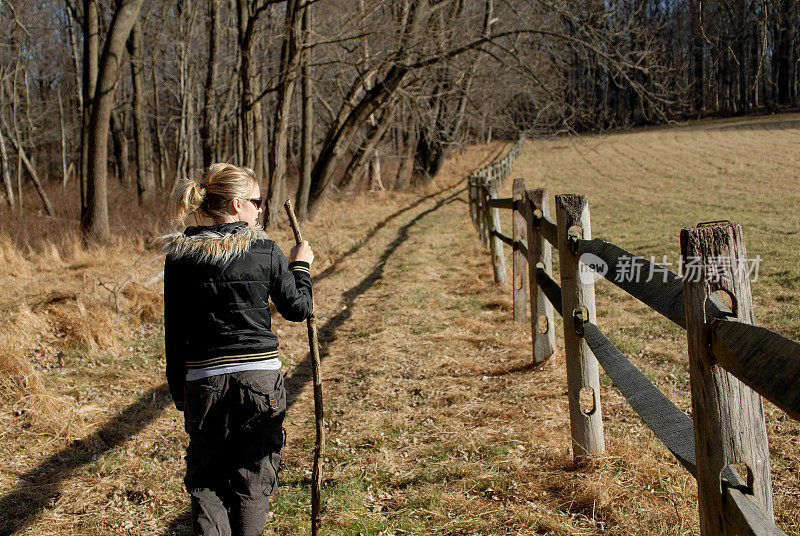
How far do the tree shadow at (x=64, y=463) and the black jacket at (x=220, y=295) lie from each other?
5.11ft

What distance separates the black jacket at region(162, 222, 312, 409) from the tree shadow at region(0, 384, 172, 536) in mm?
1556

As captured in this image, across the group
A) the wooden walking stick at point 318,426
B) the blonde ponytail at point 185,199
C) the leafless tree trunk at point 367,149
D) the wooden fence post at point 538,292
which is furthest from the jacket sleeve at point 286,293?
the leafless tree trunk at point 367,149

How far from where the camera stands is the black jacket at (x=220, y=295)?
104 inches

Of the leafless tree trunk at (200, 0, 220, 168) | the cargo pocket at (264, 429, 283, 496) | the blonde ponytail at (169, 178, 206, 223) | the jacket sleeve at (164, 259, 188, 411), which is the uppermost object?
the leafless tree trunk at (200, 0, 220, 168)

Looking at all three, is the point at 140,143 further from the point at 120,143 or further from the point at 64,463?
the point at 64,463

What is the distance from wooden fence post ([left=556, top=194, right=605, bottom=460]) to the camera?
12.1ft

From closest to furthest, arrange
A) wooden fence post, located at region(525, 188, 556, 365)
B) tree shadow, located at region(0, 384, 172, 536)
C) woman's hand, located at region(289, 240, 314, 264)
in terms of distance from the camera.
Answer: woman's hand, located at region(289, 240, 314, 264)
tree shadow, located at region(0, 384, 172, 536)
wooden fence post, located at region(525, 188, 556, 365)

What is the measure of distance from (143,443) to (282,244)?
7.86 metres

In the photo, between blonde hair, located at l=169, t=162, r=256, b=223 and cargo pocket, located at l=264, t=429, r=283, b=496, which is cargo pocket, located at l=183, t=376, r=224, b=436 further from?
blonde hair, located at l=169, t=162, r=256, b=223

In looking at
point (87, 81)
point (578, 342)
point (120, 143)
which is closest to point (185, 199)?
point (578, 342)

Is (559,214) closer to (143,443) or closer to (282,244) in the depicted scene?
(143,443)

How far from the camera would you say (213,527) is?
8.62 feet

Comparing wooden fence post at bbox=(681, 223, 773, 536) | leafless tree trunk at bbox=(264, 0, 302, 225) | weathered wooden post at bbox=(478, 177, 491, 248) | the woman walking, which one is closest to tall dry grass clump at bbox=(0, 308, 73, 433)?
the woman walking

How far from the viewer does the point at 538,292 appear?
531 cm
